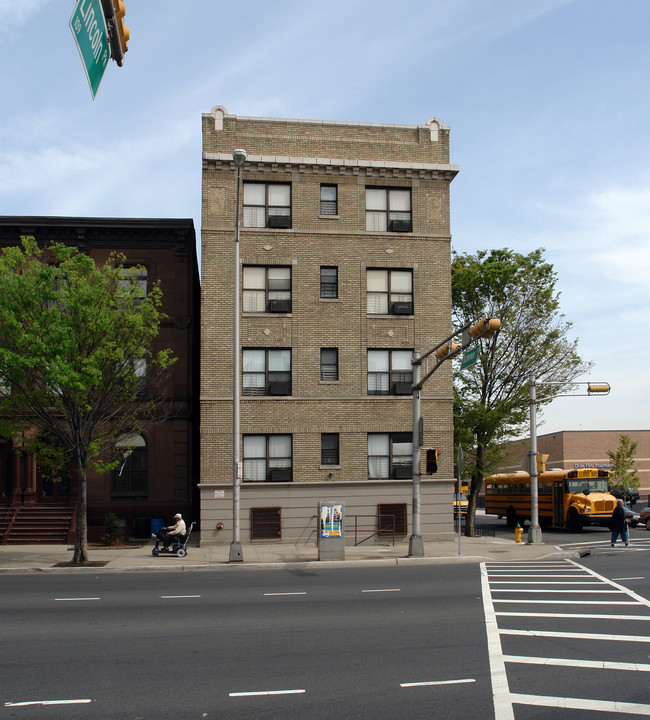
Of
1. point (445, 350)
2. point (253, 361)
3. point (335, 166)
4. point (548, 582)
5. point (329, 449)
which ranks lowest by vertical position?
point (548, 582)

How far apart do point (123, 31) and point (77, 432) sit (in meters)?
18.3

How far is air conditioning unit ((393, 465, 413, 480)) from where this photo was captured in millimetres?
27922

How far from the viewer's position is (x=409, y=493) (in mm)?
28000

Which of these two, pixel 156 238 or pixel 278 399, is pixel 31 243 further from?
pixel 278 399

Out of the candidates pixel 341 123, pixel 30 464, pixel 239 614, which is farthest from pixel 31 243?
pixel 239 614

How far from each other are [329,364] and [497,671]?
19338mm

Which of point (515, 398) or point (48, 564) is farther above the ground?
point (515, 398)

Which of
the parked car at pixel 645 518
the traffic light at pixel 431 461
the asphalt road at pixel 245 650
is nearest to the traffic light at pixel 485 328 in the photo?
A: the traffic light at pixel 431 461

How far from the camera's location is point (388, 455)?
91.8ft

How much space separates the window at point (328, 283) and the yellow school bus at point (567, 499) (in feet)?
46.5

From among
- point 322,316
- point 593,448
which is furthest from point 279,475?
point 593,448

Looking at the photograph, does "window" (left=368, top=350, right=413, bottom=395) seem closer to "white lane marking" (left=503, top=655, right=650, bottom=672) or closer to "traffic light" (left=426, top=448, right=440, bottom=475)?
"traffic light" (left=426, top=448, right=440, bottom=475)

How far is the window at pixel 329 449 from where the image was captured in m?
27.6

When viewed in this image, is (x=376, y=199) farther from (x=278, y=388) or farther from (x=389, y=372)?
(x=278, y=388)
